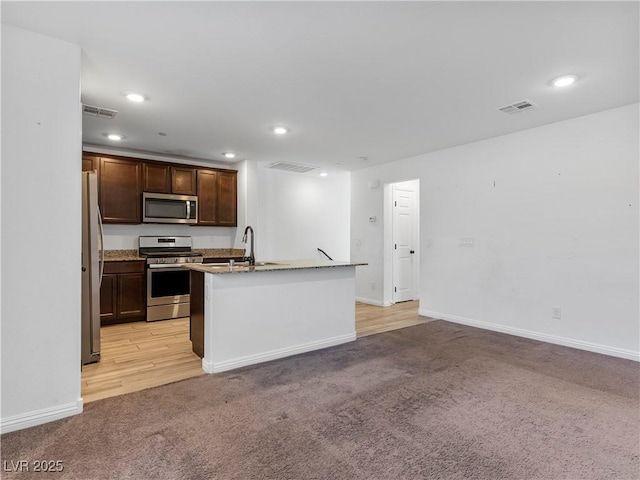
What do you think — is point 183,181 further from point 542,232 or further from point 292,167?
point 542,232

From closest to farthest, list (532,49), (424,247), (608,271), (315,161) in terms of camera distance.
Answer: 1. (532,49)
2. (608,271)
3. (424,247)
4. (315,161)

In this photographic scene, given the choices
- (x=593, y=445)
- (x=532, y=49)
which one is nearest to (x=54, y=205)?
(x=532, y=49)

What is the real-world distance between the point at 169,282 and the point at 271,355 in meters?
2.36

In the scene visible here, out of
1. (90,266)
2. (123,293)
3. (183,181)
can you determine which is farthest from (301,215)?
(90,266)

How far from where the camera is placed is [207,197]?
5641mm

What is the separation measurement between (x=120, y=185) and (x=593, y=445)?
563 cm

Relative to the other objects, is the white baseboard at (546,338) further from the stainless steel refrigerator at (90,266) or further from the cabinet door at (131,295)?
the stainless steel refrigerator at (90,266)

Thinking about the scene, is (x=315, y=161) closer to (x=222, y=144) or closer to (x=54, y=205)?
(x=222, y=144)

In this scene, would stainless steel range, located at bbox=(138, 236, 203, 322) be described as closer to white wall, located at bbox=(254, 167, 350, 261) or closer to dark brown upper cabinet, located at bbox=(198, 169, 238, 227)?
dark brown upper cabinet, located at bbox=(198, 169, 238, 227)

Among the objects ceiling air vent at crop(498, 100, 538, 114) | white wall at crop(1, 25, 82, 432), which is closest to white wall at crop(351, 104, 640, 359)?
ceiling air vent at crop(498, 100, 538, 114)

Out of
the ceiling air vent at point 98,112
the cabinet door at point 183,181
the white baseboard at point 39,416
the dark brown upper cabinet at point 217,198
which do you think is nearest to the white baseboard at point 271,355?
the white baseboard at point 39,416

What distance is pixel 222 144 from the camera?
4.79 metres

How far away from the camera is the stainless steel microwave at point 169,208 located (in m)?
5.05

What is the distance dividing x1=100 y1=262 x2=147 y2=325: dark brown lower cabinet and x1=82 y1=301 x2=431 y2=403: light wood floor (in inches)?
5.2
